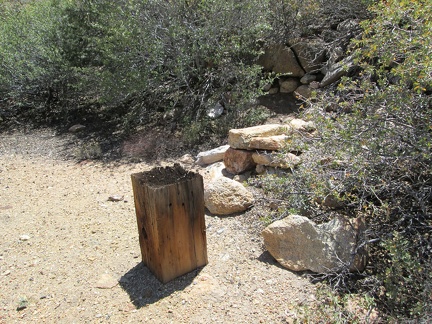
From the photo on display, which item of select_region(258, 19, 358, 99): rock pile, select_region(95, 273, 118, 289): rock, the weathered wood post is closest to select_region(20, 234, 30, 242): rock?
select_region(95, 273, 118, 289): rock

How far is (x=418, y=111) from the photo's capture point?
2.75 m

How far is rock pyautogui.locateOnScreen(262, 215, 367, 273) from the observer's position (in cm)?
280

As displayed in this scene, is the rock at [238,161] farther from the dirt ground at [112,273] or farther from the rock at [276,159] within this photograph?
the dirt ground at [112,273]

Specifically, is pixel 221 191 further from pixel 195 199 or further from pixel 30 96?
pixel 30 96

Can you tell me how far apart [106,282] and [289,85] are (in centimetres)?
461

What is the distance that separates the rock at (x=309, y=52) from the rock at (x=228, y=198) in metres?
3.12

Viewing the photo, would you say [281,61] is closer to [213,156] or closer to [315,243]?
[213,156]

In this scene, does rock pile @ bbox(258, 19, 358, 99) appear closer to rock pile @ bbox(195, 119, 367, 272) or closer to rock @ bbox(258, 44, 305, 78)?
rock @ bbox(258, 44, 305, 78)

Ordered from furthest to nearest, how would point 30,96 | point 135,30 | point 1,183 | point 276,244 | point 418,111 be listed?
point 30,96 < point 135,30 < point 1,183 < point 276,244 < point 418,111

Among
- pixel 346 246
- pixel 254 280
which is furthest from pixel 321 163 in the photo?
pixel 254 280

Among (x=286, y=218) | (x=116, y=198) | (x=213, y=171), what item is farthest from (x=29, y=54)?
(x=286, y=218)

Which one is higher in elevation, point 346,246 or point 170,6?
point 170,6

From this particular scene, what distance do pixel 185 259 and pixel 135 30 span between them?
406 centimetres

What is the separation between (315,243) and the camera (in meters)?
2.85
